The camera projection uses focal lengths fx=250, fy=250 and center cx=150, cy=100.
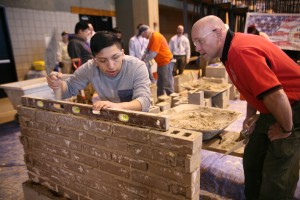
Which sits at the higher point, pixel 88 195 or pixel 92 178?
pixel 92 178

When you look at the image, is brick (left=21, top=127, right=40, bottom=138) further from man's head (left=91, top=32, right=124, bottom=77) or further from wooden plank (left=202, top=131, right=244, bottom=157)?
wooden plank (left=202, top=131, right=244, bottom=157)

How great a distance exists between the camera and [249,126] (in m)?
2.16

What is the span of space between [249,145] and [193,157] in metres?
0.91

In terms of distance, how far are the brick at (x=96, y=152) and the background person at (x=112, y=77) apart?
34 centimetres

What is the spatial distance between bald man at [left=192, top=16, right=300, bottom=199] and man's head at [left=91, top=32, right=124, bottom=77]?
64 centimetres

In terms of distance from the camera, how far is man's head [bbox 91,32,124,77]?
1.99 m

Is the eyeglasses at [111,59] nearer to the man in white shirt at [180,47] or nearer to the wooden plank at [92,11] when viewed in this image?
the man in white shirt at [180,47]

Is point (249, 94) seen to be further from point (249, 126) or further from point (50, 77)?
point (50, 77)

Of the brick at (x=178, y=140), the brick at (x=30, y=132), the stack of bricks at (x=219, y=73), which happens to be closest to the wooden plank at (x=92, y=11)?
the stack of bricks at (x=219, y=73)

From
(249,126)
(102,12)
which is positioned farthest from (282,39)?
(102,12)

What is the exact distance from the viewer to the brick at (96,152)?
5.92 feet

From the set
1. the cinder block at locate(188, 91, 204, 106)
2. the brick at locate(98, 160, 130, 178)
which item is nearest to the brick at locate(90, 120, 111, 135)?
the brick at locate(98, 160, 130, 178)

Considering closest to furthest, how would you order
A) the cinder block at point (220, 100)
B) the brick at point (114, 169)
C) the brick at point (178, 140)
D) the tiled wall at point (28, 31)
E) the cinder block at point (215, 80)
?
1. the brick at point (178, 140)
2. the brick at point (114, 169)
3. the cinder block at point (220, 100)
4. the cinder block at point (215, 80)
5. the tiled wall at point (28, 31)

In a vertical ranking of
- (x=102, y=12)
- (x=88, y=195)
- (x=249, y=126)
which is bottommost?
(x=88, y=195)
